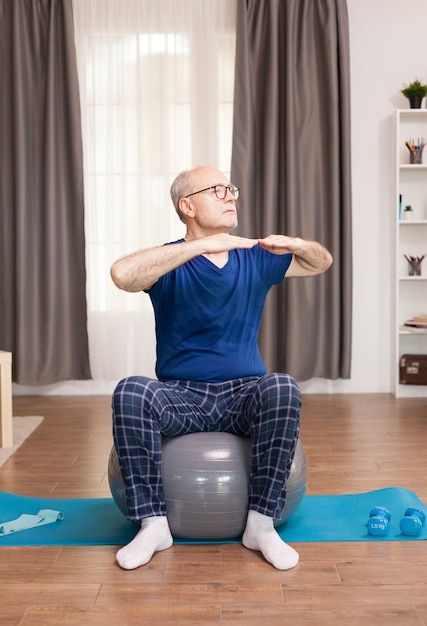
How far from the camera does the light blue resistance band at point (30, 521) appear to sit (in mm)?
2408

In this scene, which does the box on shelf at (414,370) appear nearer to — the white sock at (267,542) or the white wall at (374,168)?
the white wall at (374,168)

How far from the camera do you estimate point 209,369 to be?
2389 millimetres

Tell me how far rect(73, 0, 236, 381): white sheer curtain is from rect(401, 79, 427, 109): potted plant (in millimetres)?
1014

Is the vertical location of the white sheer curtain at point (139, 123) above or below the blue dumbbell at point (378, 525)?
above

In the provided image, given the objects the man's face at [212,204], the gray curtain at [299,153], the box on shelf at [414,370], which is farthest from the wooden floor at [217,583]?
the gray curtain at [299,153]

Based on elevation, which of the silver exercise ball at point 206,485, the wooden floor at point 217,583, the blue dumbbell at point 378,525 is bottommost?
the wooden floor at point 217,583

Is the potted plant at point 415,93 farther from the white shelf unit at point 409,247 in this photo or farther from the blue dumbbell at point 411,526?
the blue dumbbell at point 411,526

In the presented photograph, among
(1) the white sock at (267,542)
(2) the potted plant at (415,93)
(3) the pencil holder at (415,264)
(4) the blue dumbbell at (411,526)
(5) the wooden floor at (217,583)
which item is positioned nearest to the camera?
(5) the wooden floor at (217,583)

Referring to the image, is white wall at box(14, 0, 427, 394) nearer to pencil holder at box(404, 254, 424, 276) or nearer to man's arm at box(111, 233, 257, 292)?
pencil holder at box(404, 254, 424, 276)

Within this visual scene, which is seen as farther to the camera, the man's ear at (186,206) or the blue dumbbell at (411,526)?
the man's ear at (186,206)

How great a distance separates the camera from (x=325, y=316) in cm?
477

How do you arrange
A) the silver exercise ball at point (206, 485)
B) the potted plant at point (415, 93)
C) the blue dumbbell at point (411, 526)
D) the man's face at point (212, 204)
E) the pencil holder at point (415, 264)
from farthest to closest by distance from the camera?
the pencil holder at point (415, 264)
the potted plant at point (415, 93)
the man's face at point (212, 204)
the blue dumbbell at point (411, 526)
the silver exercise ball at point (206, 485)

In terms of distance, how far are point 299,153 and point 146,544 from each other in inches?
120

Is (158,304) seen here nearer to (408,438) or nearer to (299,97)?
(408,438)
